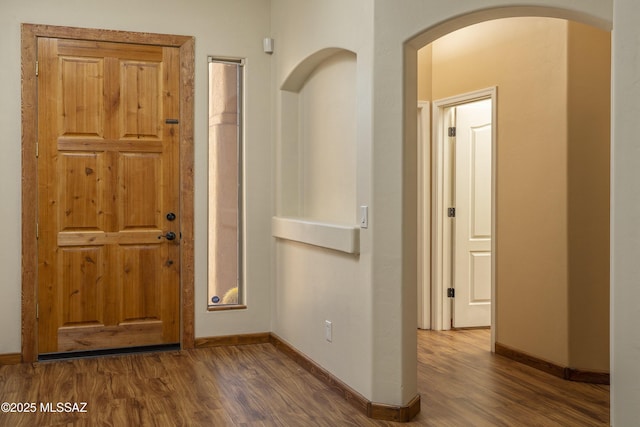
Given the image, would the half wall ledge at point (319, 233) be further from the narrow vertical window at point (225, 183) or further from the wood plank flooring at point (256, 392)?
the wood plank flooring at point (256, 392)

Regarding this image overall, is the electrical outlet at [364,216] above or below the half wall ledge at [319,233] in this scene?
above

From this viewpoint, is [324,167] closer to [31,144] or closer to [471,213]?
[471,213]

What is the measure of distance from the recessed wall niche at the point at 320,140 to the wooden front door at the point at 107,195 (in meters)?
0.83

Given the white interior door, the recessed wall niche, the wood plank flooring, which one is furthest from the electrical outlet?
the white interior door

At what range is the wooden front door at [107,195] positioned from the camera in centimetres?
459

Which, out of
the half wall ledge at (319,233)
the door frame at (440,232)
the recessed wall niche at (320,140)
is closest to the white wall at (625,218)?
the half wall ledge at (319,233)

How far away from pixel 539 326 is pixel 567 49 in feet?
5.92

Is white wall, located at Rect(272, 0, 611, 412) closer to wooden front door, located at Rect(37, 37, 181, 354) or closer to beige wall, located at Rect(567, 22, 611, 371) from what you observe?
beige wall, located at Rect(567, 22, 611, 371)

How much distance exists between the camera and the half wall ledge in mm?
3590

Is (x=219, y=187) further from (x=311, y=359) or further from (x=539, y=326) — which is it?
(x=539, y=326)

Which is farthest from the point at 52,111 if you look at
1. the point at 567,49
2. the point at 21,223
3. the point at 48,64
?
the point at 567,49

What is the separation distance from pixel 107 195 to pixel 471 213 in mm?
2975

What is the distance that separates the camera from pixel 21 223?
451 cm

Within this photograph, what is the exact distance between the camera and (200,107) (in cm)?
495
